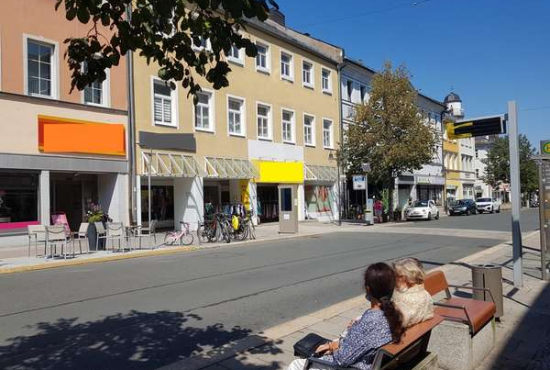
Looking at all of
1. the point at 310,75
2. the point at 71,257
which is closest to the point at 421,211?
the point at 310,75

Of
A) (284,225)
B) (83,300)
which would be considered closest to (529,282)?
(83,300)

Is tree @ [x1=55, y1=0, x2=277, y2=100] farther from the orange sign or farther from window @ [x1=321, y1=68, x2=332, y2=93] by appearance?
window @ [x1=321, y1=68, x2=332, y2=93]

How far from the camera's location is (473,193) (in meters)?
63.8

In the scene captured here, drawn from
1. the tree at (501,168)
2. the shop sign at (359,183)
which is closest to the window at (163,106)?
the shop sign at (359,183)

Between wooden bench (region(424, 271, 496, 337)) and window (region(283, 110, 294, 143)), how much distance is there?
25070 mm

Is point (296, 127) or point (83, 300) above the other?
point (296, 127)

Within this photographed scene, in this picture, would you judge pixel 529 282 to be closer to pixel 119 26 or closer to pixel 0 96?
pixel 119 26

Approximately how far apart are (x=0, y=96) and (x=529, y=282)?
53.8ft

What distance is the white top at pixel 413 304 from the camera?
376 cm

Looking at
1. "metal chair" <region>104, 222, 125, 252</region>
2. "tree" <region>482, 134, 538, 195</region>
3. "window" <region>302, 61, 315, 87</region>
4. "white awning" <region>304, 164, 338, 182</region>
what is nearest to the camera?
"metal chair" <region>104, 222, 125, 252</region>

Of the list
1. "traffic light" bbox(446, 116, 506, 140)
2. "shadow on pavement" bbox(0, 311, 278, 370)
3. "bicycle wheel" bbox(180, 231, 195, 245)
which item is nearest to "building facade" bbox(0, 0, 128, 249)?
"bicycle wheel" bbox(180, 231, 195, 245)

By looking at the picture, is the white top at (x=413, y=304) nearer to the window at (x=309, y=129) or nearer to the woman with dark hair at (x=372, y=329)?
the woman with dark hair at (x=372, y=329)

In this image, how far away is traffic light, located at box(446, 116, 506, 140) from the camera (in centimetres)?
823

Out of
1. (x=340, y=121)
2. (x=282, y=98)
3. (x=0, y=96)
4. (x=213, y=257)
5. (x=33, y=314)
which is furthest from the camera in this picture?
(x=340, y=121)
